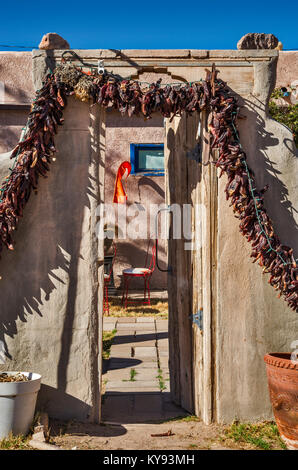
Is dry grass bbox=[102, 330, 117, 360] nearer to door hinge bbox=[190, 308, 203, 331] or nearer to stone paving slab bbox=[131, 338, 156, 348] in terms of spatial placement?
stone paving slab bbox=[131, 338, 156, 348]

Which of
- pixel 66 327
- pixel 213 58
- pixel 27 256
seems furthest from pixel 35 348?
pixel 213 58

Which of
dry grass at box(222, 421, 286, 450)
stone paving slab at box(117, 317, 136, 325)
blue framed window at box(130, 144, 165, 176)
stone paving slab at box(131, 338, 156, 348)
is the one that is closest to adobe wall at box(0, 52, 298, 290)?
blue framed window at box(130, 144, 165, 176)

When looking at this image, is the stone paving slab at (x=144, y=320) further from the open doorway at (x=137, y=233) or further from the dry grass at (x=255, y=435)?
the dry grass at (x=255, y=435)

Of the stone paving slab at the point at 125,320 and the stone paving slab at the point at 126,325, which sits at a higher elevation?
the stone paving slab at the point at 125,320

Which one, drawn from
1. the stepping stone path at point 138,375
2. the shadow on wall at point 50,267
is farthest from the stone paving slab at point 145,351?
the shadow on wall at point 50,267

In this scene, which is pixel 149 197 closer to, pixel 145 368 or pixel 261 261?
pixel 145 368

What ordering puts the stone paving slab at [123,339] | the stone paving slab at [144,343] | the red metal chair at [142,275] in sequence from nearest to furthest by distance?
the stone paving slab at [144,343], the stone paving slab at [123,339], the red metal chair at [142,275]

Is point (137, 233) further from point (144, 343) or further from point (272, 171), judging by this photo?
point (272, 171)
